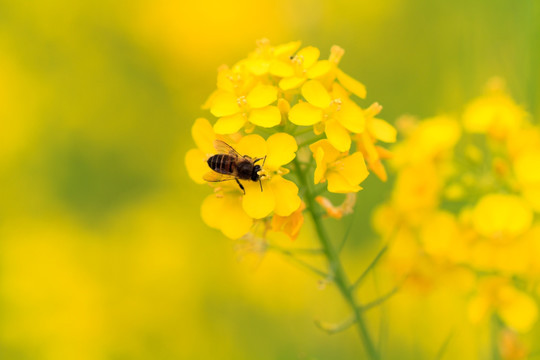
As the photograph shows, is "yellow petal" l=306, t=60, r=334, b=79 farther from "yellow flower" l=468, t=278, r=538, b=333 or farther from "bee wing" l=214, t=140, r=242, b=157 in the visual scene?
"yellow flower" l=468, t=278, r=538, b=333

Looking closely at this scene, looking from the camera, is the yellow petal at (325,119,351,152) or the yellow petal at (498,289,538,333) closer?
the yellow petal at (325,119,351,152)

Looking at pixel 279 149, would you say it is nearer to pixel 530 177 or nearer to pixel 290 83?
pixel 290 83

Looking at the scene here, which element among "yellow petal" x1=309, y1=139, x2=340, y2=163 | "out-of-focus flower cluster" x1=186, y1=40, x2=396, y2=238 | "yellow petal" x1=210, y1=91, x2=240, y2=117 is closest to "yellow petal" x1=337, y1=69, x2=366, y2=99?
"out-of-focus flower cluster" x1=186, y1=40, x2=396, y2=238

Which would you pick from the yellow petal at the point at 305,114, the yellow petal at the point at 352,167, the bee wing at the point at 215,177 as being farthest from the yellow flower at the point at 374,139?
the bee wing at the point at 215,177

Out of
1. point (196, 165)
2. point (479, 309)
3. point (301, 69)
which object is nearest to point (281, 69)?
point (301, 69)

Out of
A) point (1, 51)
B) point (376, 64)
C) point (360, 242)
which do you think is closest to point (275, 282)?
point (360, 242)

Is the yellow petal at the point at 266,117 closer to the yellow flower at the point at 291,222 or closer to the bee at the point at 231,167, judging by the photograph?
the bee at the point at 231,167
